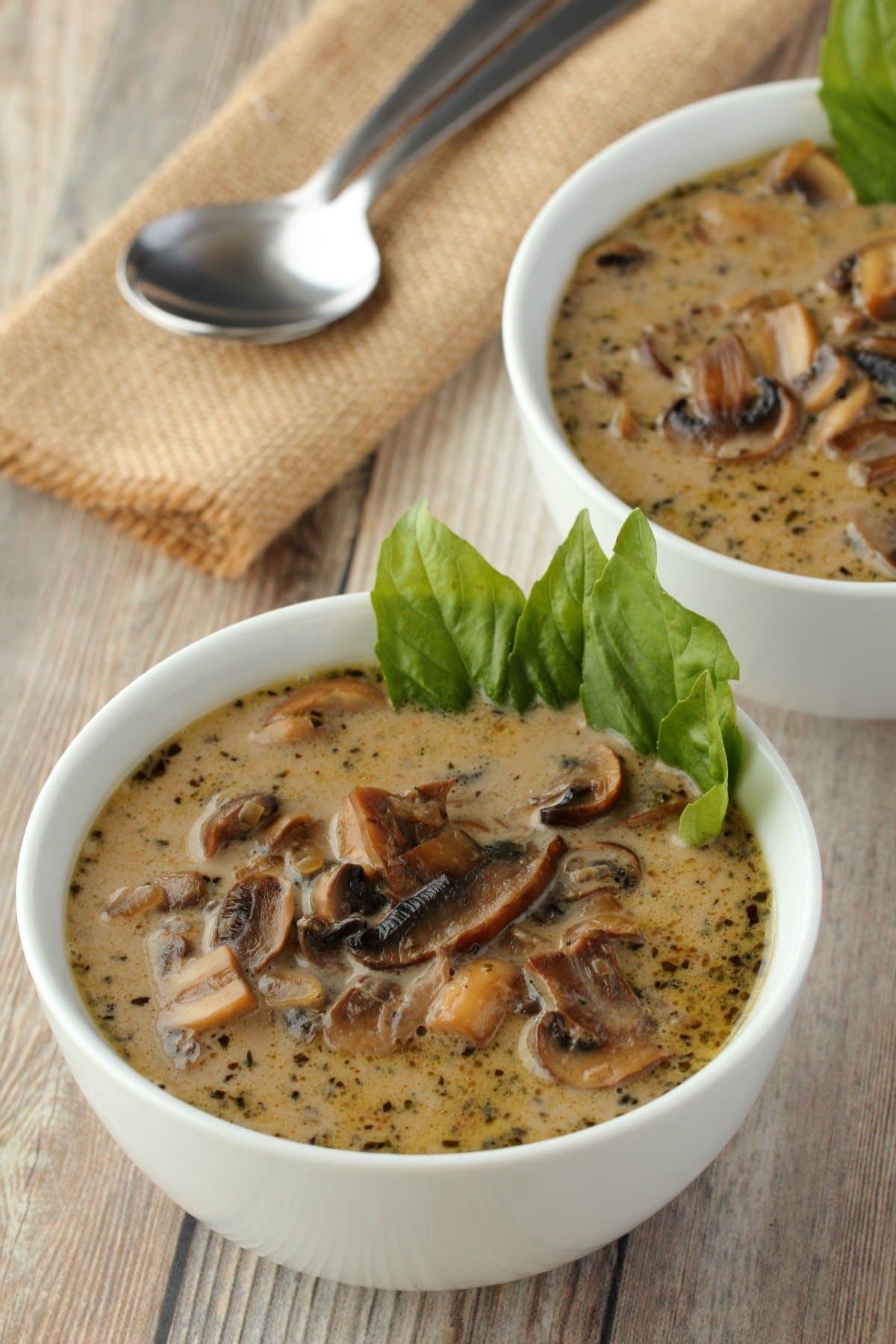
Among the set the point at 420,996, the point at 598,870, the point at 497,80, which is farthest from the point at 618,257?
the point at 420,996

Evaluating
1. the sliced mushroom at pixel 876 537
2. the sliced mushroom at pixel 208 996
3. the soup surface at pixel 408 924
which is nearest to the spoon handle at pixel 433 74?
the sliced mushroom at pixel 876 537

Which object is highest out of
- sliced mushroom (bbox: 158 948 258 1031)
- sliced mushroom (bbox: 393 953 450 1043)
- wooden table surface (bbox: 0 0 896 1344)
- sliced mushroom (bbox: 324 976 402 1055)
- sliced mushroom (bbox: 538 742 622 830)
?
sliced mushroom (bbox: 158 948 258 1031)

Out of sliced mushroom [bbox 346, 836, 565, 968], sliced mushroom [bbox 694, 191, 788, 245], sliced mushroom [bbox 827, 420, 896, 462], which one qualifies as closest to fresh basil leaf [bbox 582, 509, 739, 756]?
sliced mushroom [bbox 346, 836, 565, 968]

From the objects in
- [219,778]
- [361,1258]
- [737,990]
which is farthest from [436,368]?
[361,1258]

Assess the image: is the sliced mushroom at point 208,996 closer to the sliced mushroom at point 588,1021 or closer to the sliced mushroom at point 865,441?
the sliced mushroom at point 588,1021

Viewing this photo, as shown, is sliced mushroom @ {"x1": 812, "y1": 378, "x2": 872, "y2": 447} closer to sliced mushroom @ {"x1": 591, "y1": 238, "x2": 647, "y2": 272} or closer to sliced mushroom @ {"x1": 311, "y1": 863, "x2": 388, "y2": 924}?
sliced mushroom @ {"x1": 591, "y1": 238, "x2": 647, "y2": 272}

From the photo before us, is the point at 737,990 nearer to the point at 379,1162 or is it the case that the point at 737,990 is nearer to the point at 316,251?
the point at 379,1162

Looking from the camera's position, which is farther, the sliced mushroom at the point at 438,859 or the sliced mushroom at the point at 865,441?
the sliced mushroom at the point at 865,441

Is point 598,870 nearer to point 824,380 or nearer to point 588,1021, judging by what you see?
point 588,1021
